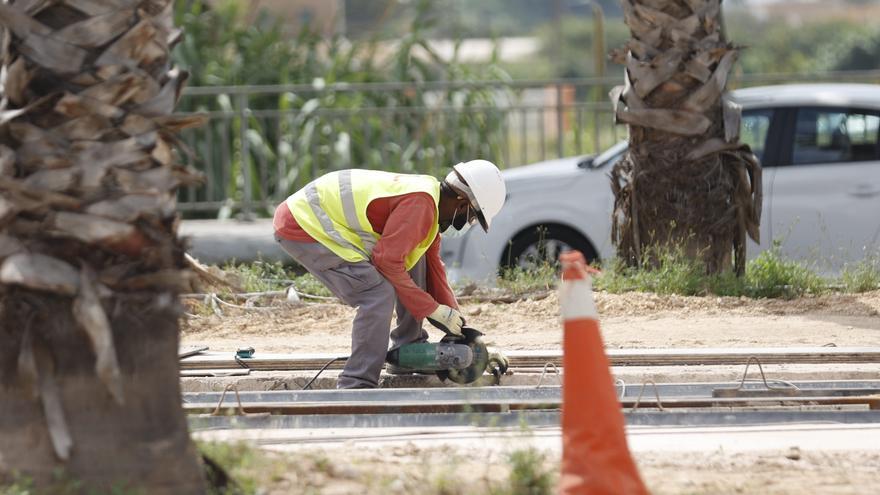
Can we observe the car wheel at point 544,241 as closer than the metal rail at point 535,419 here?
No

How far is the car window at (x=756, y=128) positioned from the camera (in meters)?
11.4

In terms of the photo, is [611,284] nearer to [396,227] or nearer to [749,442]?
[396,227]

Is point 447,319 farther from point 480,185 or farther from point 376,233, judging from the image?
point 480,185

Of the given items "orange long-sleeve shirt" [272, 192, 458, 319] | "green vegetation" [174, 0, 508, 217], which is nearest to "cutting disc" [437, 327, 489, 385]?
"orange long-sleeve shirt" [272, 192, 458, 319]

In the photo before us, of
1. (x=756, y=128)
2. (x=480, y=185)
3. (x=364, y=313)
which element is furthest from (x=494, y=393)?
(x=756, y=128)

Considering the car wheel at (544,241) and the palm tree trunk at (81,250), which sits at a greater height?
the palm tree trunk at (81,250)

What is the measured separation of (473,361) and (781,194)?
15.2 ft

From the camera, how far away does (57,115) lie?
14.8ft

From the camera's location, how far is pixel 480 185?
732 centimetres

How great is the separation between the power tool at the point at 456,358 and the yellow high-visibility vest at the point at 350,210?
1.49ft

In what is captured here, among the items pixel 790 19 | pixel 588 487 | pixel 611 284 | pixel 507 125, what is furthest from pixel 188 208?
pixel 790 19

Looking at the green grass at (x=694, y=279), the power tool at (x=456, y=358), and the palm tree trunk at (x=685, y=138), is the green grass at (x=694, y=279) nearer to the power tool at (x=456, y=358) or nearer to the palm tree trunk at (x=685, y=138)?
the palm tree trunk at (x=685, y=138)

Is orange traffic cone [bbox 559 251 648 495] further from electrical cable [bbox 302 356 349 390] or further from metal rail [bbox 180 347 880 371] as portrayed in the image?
electrical cable [bbox 302 356 349 390]

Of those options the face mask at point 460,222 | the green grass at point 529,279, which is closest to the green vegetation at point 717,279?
the green grass at point 529,279
